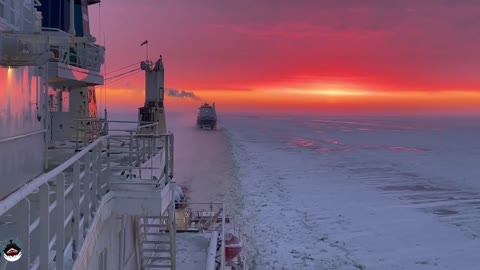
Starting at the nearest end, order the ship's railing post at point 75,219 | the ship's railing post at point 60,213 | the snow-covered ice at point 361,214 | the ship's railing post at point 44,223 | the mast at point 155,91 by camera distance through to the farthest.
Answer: the ship's railing post at point 44,223 < the ship's railing post at point 60,213 < the ship's railing post at point 75,219 < the snow-covered ice at point 361,214 < the mast at point 155,91

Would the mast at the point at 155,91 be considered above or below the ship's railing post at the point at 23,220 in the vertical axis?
above

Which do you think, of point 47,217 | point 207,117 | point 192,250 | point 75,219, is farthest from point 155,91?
point 207,117

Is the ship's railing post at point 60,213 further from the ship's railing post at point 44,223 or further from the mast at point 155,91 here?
the mast at point 155,91

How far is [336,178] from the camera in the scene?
103 feet

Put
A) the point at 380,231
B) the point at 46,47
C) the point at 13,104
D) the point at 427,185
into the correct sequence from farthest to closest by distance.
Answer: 1. the point at 427,185
2. the point at 380,231
3. the point at 13,104
4. the point at 46,47

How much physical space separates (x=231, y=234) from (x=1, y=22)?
1025 centimetres

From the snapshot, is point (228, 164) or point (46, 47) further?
point (228, 164)

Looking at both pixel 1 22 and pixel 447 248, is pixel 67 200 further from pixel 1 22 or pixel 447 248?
pixel 447 248

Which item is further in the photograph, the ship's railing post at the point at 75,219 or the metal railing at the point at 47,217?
the ship's railing post at the point at 75,219

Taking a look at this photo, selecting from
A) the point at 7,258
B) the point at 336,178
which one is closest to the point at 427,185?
the point at 336,178

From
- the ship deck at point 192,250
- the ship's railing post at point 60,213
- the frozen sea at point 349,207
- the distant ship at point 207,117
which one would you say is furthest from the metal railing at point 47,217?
the distant ship at point 207,117

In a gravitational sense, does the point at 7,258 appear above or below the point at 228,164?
above

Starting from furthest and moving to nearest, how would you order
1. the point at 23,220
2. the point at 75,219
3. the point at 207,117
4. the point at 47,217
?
the point at 207,117, the point at 75,219, the point at 47,217, the point at 23,220

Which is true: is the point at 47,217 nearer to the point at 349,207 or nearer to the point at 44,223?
the point at 44,223
